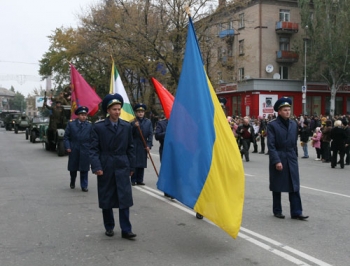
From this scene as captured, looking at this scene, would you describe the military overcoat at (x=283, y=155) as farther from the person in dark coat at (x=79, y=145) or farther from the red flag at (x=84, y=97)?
the red flag at (x=84, y=97)

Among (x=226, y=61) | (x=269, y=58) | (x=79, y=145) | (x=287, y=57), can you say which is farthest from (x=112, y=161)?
(x=287, y=57)

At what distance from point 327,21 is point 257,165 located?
1288 inches

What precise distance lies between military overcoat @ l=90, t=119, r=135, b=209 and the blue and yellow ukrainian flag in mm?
579

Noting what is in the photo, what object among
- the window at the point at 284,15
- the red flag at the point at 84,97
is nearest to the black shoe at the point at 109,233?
the red flag at the point at 84,97

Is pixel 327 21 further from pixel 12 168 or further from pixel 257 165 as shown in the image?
pixel 12 168

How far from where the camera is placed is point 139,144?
34.0 feet

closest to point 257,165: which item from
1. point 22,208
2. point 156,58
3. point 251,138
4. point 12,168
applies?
point 251,138

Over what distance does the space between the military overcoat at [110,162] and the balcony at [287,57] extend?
140 ft

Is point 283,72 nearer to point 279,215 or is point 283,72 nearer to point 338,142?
point 338,142

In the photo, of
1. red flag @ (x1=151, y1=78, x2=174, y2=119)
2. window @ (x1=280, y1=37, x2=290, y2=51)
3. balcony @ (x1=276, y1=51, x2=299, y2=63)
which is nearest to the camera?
red flag @ (x1=151, y1=78, x2=174, y2=119)

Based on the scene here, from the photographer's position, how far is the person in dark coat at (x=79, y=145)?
10.3 m

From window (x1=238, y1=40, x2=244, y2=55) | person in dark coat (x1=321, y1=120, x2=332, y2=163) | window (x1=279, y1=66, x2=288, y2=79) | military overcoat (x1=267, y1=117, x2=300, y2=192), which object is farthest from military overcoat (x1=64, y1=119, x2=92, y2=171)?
window (x1=279, y1=66, x2=288, y2=79)

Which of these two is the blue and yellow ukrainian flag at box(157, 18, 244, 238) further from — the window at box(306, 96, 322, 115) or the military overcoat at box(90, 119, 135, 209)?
the window at box(306, 96, 322, 115)

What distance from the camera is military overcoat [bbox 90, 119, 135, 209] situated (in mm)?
6125
